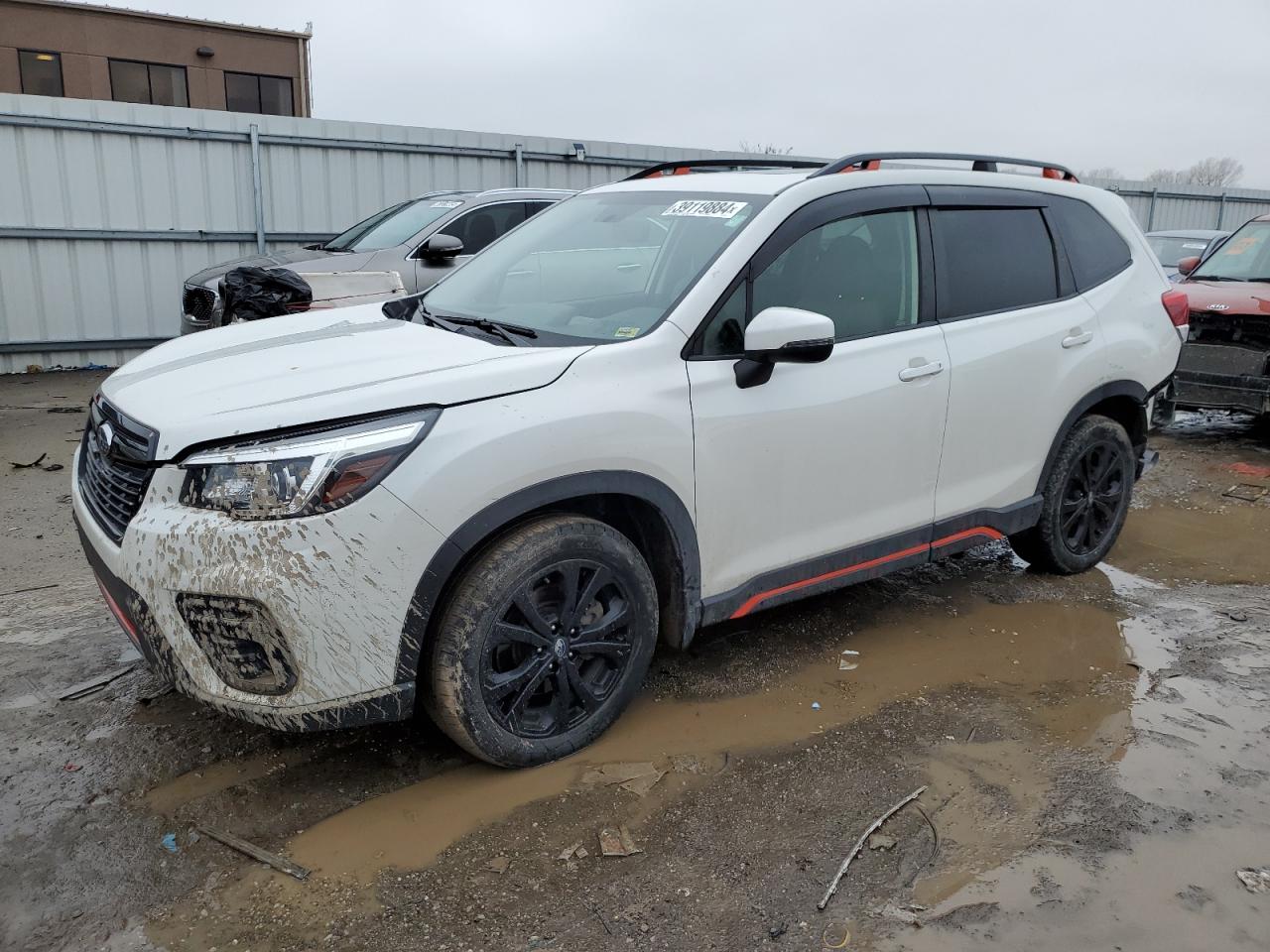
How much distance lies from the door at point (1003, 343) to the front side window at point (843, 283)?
0.67 feet

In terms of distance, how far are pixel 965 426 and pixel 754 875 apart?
2.06 m

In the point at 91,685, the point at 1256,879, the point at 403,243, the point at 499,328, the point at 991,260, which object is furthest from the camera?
the point at 403,243

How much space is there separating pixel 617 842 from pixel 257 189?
10438mm

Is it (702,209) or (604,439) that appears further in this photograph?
(702,209)

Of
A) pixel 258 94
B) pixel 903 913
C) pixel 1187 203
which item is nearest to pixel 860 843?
pixel 903 913

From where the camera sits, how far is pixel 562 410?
9.65ft

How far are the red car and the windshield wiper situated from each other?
635 centimetres

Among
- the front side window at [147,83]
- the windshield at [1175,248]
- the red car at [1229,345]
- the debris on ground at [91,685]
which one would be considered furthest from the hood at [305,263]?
the front side window at [147,83]

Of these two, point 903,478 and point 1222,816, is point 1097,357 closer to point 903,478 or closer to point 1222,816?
point 903,478

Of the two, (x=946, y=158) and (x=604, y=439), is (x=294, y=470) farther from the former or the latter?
(x=946, y=158)

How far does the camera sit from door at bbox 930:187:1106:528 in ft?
13.2

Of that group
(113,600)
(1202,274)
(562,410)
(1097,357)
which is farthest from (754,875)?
(1202,274)

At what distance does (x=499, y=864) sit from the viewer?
8.98ft

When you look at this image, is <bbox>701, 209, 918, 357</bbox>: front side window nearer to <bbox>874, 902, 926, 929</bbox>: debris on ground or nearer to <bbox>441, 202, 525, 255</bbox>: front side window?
<bbox>874, 902, 926, 929</bbox>: debris on ground
